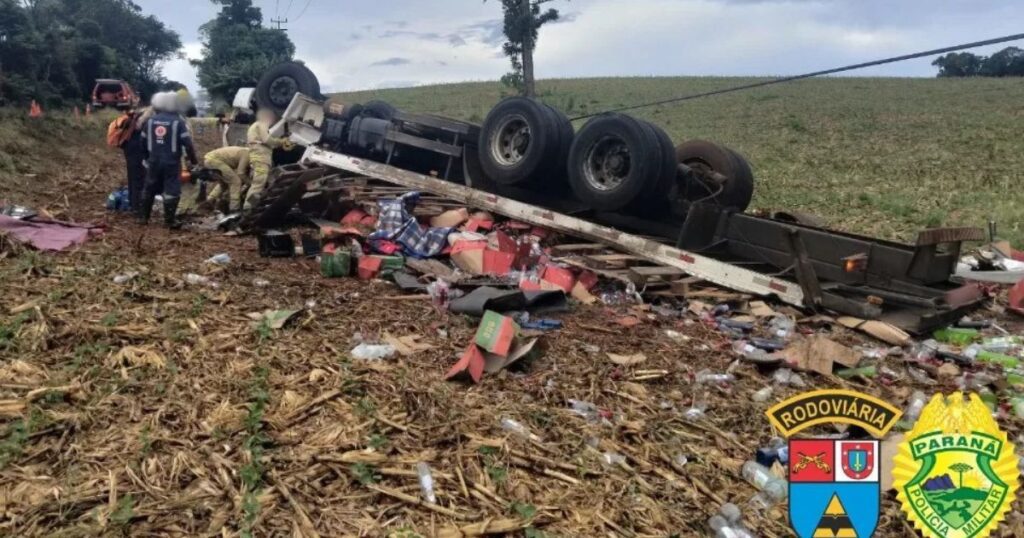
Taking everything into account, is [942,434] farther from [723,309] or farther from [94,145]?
[94,145]

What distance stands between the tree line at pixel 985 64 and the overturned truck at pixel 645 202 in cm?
6085

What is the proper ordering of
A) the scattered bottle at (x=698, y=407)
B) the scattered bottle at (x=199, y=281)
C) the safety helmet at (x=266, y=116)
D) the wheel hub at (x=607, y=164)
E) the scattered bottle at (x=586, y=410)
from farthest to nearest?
1. the safety helmet at (x=266, y=116)
2. the wheel hub at (x=607, y=164)
3. the scattered bottle at (x=199, y=281)
4. the scattered bottle at (x=698, y=407)
5. the scattered bottle at (x=586, y=410)

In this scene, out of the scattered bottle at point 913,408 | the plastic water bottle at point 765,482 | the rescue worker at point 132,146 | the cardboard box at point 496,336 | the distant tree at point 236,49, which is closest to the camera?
the plastic water bottle at point 765,482

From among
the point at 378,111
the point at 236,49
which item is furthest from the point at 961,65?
the point at 378,111

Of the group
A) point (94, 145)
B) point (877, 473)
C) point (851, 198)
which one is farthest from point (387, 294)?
point (94, 145)

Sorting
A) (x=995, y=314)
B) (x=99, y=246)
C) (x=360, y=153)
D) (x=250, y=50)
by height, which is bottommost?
(x=995, y=314)

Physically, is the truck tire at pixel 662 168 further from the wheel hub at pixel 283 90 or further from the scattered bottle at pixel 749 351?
the wheel hub at pixel 283 90

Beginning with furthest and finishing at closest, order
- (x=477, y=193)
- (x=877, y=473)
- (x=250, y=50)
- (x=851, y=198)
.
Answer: (x=250, y=50)
(x=851, y=198)
(x=477, y=193)
(x=877, y=473)

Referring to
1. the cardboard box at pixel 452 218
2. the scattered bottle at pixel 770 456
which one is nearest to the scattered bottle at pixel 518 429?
the scattered bottle at pixel 770 456

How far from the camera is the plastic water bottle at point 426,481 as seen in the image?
9.71 ft

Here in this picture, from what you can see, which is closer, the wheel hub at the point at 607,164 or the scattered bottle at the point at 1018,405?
the scattered bottle at the point at 1018,405

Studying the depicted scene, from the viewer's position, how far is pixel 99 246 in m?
6.71

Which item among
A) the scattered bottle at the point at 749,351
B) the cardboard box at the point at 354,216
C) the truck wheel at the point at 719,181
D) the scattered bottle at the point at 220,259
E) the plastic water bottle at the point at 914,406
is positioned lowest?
the plastic water bottle at the point at 914,406

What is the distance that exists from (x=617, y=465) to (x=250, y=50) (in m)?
28.3
